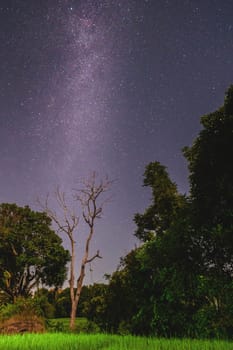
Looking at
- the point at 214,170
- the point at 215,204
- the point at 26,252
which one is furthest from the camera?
the point at 26,252

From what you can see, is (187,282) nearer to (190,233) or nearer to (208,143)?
(190,233)

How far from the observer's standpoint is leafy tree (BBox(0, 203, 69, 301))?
34.5 m

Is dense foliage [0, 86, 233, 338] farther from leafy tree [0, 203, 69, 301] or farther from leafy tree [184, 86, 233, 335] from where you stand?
leafy tree [0, 203, 69, 301]

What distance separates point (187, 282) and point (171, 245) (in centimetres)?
146

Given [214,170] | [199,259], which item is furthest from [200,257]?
[214,170]

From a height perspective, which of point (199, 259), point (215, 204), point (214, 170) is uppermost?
point (214, 170)

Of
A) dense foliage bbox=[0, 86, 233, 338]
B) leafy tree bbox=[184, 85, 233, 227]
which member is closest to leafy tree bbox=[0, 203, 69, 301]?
dense foliage bbox=[0, 86, 233, 338]

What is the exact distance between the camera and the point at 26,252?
3497 cm

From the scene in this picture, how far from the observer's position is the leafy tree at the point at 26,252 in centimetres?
3450

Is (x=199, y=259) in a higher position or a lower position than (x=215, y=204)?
lower

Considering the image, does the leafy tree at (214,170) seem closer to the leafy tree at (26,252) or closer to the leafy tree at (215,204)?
the leafy tree at (215,204)

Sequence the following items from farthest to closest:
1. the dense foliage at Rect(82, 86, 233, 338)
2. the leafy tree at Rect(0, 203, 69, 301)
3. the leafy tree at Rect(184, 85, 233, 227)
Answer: the leafy tree at Rect(0, 203, 69, 301) → the leafy tree at Rect(184, 85, 233, 227) → the dense foliage at Rect(82, 86, 233, 338)

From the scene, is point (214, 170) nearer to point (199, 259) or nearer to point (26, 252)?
point (199, 259)

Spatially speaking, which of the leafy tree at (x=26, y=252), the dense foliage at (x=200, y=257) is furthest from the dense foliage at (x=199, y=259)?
the leafy tree at (x=26, y=252)
